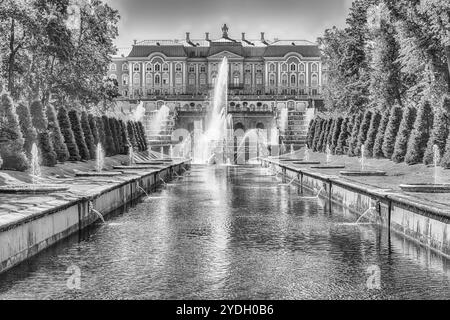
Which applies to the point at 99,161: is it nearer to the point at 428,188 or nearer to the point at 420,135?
the point at 420,135

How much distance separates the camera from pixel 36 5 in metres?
34.5

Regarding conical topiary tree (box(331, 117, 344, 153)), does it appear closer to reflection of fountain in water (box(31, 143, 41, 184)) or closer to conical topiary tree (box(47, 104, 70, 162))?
conical topiary tree (box(47, 104, 70, 162))

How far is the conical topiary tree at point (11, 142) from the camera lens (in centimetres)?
2245

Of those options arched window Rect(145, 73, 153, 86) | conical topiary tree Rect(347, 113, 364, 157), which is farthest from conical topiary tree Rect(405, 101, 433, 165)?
arched window Rect(145, 73, 153, 86)

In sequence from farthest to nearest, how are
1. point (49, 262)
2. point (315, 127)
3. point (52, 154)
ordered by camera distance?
point (315, 127) < point (52, 154) < point (49, 262)

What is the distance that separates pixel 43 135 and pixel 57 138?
8.26 feet

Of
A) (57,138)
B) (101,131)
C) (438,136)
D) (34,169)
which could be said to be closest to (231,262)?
(34,169)

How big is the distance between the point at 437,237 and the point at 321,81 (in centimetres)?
13317

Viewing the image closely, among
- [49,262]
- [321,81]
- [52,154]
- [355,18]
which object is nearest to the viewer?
[49,262]

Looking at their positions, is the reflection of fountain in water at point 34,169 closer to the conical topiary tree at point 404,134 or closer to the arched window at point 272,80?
the conical topiary tree at point 404,134

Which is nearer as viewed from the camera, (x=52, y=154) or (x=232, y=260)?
(x=232, y=260)

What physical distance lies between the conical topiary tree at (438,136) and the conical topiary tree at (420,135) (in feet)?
4.62
